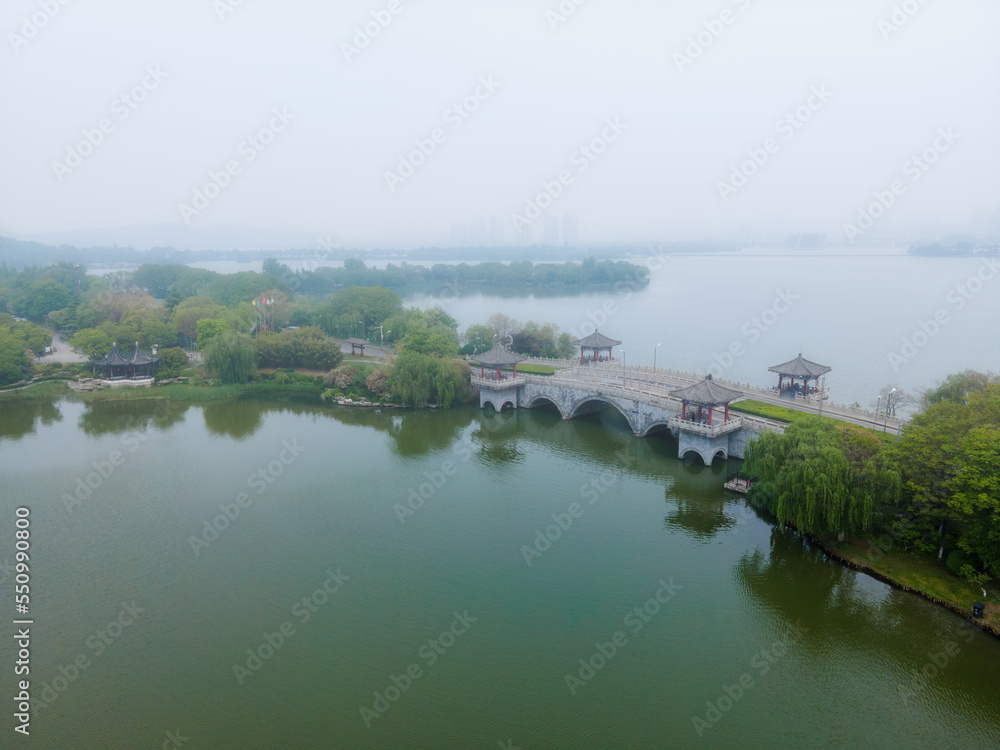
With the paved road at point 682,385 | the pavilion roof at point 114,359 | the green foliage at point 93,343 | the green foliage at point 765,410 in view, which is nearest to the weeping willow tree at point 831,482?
the paved road at point 682,385

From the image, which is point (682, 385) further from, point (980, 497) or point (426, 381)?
point (980, 497)

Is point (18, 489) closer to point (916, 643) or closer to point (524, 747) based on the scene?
point (524, 747)

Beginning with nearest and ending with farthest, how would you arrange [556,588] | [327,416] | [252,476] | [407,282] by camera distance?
[556,588]
[252,476]
[327,416]
[407,282]

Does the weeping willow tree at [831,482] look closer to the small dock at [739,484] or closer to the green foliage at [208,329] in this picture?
the small dock at [739,484]

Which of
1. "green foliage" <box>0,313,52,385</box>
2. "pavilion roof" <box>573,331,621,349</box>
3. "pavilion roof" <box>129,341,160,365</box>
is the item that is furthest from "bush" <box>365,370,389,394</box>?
"green foliage" <box>0,313,52,385</box>

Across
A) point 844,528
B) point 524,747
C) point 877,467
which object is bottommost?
point 524,747

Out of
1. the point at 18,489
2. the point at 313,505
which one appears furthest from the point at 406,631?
the point at 18,489
